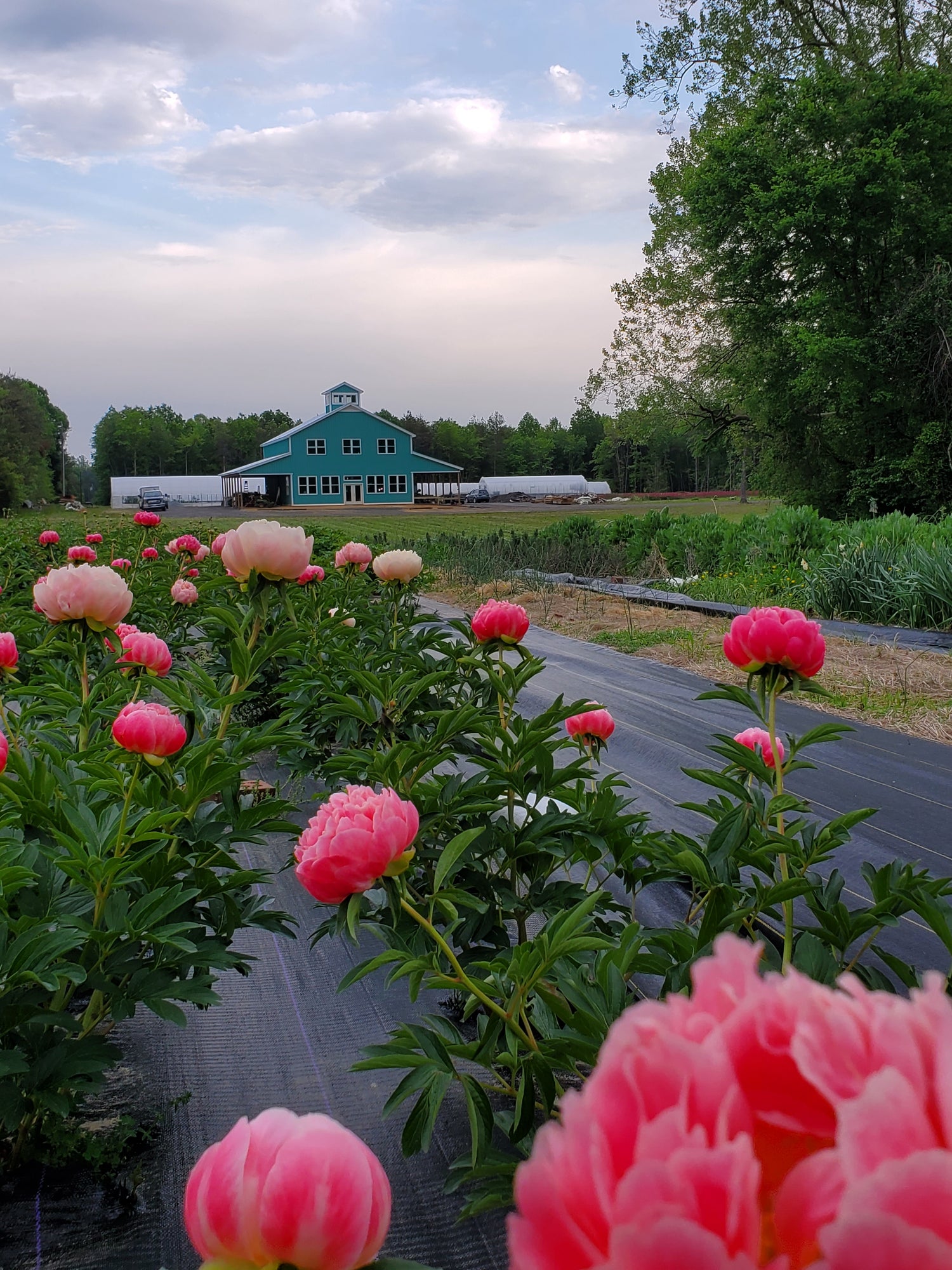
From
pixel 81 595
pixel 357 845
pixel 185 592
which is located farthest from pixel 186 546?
pixel 357 845

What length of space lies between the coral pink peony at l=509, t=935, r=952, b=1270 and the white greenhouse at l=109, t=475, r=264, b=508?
5189cm

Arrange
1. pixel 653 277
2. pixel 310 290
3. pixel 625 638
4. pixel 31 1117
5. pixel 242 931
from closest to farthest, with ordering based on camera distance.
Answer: pixel 31 1117 < pixel 242 931 < pixel 625 638 < pixel 310 290 < pixel 653 277

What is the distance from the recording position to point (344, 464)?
4225 centimetres

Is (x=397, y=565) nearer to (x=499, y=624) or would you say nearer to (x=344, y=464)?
(x=499, y=624)

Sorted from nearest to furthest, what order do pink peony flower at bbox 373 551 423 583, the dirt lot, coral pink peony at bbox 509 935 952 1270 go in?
coral pink peony at bbox 509 935 952 1270 → pink peony flower at bbox 373 551 423 583 → the dirt lot

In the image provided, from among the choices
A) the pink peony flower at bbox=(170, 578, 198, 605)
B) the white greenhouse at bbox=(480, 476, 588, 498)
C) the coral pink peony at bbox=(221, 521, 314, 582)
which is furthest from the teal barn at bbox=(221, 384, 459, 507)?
the coral pink peony at bbox=(221, 521, 314, 582)

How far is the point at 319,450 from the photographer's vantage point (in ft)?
138

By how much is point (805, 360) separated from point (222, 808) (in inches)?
614

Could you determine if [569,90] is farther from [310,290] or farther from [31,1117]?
[31,1117]

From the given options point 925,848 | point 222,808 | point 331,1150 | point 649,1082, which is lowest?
point 925,848

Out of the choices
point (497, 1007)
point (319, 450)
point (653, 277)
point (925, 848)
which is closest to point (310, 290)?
point (653, 277)

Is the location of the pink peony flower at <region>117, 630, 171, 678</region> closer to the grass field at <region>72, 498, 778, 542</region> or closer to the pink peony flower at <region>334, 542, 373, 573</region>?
the pink peony flower at <region>334, 542, 373, 573</region>

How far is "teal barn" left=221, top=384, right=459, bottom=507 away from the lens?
4178cm

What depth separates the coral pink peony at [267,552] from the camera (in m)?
1.49
